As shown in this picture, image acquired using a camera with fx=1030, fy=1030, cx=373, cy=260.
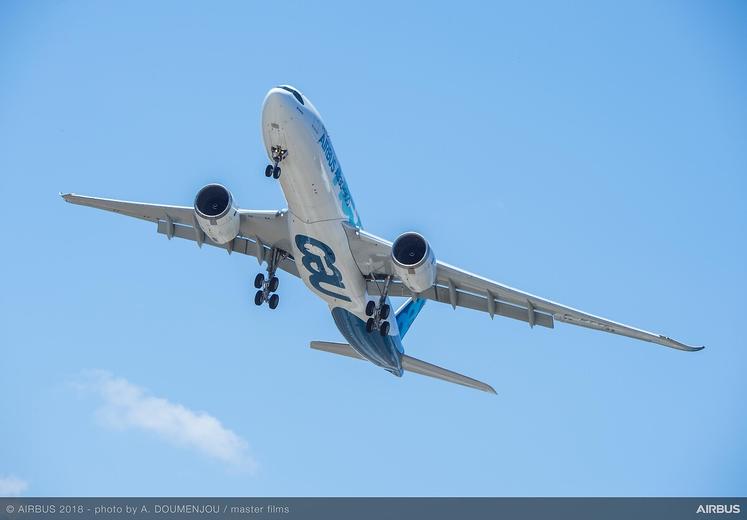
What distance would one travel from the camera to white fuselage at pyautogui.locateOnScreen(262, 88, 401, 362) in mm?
26109

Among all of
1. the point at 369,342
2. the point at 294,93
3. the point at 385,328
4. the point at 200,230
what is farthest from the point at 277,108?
the point at 369,342

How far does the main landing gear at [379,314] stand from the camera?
99.7ft

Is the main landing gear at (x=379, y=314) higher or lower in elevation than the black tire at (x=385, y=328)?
higher

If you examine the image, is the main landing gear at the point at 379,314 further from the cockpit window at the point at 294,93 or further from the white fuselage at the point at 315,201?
the cockpit window at the point at 294,93

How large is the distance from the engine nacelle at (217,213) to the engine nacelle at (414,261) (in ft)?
15.6

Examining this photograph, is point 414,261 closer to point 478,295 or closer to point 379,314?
point 379,314

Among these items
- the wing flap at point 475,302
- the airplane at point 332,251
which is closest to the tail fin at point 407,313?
the airplane at point 332,251

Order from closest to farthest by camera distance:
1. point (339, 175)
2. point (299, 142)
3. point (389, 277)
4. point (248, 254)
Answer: point (299, 142) < point (339, 175) < point (389, 277) < point (248, 254)

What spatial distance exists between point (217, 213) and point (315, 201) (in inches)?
131

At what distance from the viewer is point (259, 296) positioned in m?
31.5
